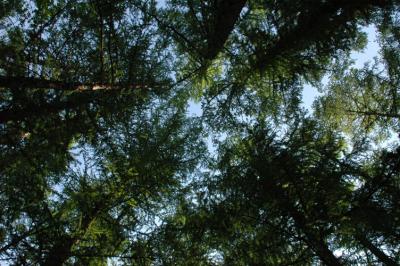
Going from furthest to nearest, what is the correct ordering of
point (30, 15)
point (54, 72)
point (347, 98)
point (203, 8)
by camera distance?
1. point (347, 98)
2. point (203, 8)
3. point (54, 72)
4. point (30, 15)

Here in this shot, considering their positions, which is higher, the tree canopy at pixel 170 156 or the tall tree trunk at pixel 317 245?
the tree canopy at pixel 170 156

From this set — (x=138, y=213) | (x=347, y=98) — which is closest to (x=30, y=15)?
(x=138, y=213)

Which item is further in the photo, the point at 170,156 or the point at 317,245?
the point at 170,156

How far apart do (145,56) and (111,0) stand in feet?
4.36

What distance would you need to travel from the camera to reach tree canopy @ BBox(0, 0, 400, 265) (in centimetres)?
556

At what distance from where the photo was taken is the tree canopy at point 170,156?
5.56 meters

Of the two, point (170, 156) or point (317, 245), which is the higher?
point (170, 156)

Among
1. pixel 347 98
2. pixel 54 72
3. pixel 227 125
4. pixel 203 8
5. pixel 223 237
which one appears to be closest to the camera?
pixel 223 237

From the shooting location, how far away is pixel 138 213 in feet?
Result: 23.5

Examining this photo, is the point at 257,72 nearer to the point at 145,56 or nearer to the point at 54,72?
the point at 145,56

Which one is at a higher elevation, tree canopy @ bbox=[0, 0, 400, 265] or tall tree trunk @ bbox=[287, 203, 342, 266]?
tree canopy @ bbox=[0, 0, 400, 265]

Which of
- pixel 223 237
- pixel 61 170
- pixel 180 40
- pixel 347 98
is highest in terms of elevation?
pixel 347 98

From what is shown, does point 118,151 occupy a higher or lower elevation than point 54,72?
lower

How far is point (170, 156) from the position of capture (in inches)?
316
